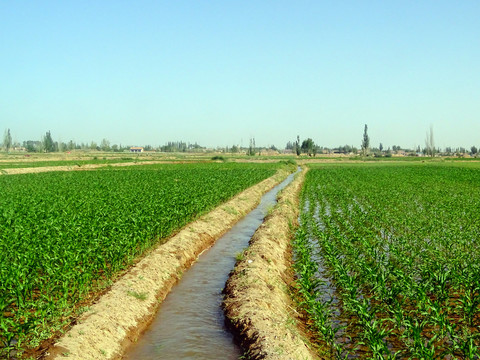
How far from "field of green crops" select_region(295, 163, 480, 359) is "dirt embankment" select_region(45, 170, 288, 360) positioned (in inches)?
153

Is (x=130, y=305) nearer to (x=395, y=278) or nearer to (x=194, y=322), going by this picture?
(x=194, y=322)

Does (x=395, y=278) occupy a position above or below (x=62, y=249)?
below

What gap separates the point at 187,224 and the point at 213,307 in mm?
8909

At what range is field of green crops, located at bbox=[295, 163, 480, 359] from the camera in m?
Result: 7.41

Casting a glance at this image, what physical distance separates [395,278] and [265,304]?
3.99m

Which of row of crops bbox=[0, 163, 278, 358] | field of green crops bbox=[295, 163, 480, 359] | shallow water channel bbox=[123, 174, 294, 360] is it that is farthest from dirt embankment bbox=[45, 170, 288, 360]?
field of green crops bbox=[295, 163, 480, 359]

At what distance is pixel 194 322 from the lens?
932 centimetres

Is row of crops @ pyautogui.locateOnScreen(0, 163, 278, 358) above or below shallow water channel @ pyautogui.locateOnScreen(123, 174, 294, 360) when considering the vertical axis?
above

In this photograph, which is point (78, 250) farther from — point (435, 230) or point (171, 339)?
point (435, 230)

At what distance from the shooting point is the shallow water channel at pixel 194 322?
26.0ft

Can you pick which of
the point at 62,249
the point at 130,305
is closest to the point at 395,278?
the point at 130,305

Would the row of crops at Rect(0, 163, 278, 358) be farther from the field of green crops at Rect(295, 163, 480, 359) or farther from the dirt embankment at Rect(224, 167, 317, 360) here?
the field of green crops at Rect(295, 163, 480, 359)

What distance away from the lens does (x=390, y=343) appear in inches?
302

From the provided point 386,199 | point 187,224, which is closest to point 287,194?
point 386,199
